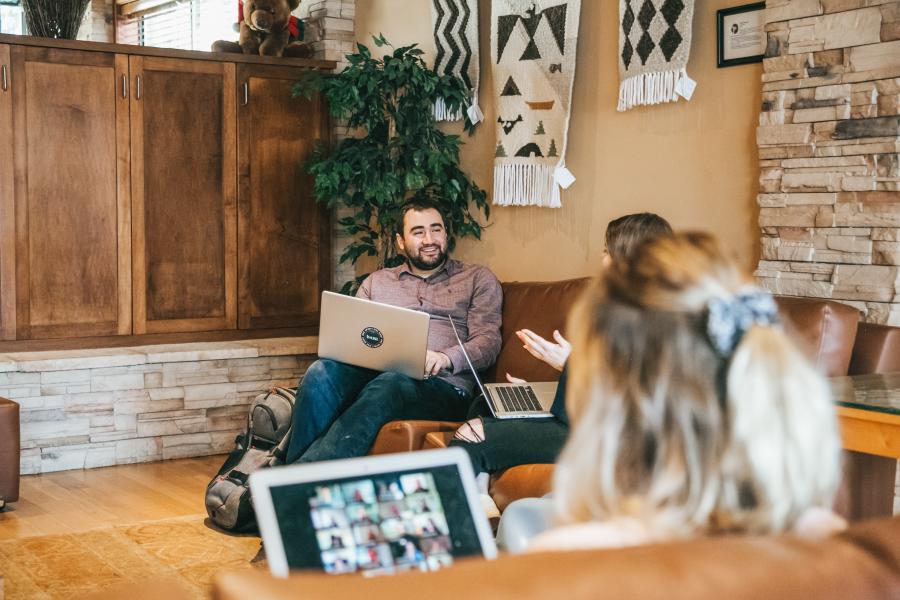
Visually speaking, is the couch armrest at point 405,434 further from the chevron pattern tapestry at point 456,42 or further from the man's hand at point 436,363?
the chevron pattern tapestry at point 456,42

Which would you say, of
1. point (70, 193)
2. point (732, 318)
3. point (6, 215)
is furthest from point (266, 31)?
point (732, 318)

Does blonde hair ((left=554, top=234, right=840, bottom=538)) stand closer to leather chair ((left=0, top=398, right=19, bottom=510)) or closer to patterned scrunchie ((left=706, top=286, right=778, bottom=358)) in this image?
patterned scrunchie ((left=706, top=286, right=778, bottom=358))

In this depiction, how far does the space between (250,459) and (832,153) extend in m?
2.04

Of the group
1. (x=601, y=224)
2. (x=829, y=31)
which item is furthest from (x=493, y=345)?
(x=829, y=31)

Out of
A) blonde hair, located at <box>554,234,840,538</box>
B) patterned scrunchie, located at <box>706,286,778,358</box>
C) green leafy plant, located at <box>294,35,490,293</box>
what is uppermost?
green leafy plant, located at <box>294,35,490,293</box>

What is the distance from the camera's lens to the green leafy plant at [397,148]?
429 centimetres

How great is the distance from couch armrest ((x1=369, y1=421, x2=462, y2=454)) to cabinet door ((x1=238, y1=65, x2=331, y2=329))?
1.79m

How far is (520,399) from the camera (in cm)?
303

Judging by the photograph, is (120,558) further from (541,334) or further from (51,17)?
(51,17)

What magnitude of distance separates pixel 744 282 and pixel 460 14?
379 cm

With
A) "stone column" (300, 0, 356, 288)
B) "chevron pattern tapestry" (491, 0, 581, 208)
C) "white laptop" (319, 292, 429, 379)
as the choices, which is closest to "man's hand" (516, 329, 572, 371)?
"white laptop" (319, 292, 429, 379)

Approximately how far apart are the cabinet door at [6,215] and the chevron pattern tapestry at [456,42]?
1736mm

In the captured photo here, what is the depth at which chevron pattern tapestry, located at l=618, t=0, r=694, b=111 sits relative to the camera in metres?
3.46

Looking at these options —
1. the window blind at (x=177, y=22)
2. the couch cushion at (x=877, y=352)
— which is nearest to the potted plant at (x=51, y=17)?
the window blind at (x=177, y=22)
